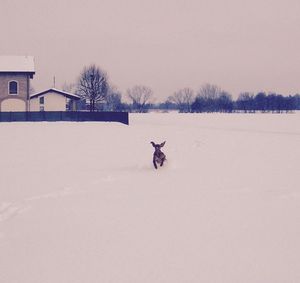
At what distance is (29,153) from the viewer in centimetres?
1670

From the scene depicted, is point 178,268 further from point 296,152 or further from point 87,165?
point 296,152

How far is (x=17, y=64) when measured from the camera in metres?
48.9

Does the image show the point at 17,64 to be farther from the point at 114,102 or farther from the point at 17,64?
the point at 114,102

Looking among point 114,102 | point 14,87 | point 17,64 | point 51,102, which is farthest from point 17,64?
point 114,102

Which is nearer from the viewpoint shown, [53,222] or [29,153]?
[53,222]

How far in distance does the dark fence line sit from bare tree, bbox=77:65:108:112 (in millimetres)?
16897

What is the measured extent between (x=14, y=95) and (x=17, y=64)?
4448 millimetres

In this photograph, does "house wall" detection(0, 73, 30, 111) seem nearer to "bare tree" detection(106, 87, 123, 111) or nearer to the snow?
the snow

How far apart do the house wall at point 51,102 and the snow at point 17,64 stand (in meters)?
5.09

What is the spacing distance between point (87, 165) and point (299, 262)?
9.64m

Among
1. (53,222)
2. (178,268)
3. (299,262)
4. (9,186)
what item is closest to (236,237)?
(299,262)

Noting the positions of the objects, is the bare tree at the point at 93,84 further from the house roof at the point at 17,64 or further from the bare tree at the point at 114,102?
the bare tree at the point at 114,102

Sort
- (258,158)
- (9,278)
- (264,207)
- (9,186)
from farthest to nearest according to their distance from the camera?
(258,158) < (9,186) < (264,207) < (9,278)

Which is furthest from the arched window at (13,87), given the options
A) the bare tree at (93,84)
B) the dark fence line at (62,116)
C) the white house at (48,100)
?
the bare tree at (93,84)
